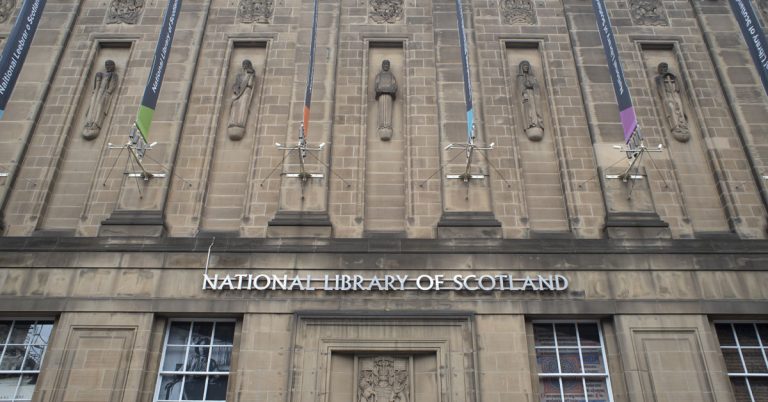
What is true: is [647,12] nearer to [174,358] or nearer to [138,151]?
[138,151]

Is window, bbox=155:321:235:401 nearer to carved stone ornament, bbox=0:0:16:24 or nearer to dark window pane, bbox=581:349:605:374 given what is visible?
dark window pane, bbox=581:349:605:374

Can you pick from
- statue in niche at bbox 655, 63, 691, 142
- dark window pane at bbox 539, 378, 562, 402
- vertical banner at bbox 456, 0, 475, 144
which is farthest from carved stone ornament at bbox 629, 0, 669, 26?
dark window pane at bbox 539, 378, 562, 402

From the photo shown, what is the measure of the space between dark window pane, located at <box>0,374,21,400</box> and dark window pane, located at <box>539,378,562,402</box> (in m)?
13.5

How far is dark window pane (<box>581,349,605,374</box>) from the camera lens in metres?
15.5

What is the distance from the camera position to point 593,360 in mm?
15609

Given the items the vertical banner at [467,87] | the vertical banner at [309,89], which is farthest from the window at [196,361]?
the vertical banner at [467,87]

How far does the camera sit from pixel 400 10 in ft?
69.3

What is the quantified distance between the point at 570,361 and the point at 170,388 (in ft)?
34.2

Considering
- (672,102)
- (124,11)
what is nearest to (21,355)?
(124,11)

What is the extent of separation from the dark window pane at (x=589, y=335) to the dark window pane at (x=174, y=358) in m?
10.6

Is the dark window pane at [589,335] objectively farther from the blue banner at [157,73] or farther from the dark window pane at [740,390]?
the blue banner at [157,73]

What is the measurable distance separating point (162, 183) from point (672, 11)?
18.4 meters

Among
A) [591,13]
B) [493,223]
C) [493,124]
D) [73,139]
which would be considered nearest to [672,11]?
[591,13]

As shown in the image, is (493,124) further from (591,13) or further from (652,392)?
(652,392)
